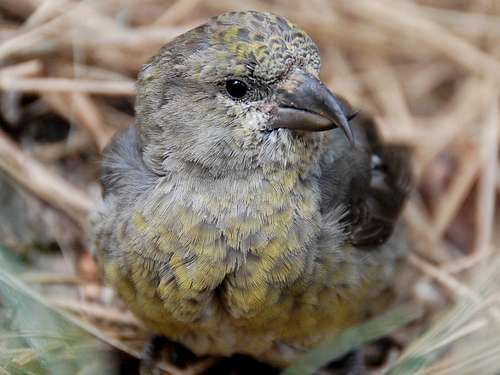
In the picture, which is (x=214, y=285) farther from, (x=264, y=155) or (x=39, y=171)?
(x=39, y=171)

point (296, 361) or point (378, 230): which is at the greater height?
point (378, 230)

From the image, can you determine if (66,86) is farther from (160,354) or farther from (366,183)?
(366,183)

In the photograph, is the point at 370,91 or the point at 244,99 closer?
the point at 244,99

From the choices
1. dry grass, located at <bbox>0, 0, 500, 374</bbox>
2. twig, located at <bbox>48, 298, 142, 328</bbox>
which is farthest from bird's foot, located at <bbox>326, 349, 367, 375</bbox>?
twig, located at <bbox>48, 298, 142, 328</bbox>

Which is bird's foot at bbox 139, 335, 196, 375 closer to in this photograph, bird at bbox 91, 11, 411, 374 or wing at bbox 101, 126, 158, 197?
bird at bbox 91, 11, 411, 374

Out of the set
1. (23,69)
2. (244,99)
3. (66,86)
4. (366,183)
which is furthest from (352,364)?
(23,69)

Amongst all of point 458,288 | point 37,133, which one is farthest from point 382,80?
point 37,133
